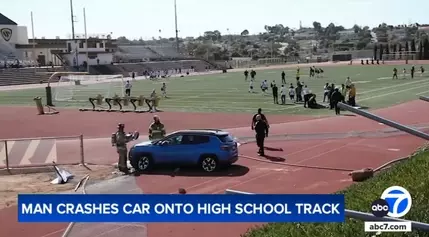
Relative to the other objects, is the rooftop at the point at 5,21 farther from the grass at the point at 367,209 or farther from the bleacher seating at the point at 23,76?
the grass at the point at 367,209

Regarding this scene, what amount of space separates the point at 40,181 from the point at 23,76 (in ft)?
225

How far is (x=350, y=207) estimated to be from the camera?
8.39m

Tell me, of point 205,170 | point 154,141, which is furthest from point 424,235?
point 154,141

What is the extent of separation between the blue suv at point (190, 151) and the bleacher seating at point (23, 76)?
63372 millimetres

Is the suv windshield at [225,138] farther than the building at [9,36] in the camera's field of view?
No

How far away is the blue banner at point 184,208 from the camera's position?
17.8 feet

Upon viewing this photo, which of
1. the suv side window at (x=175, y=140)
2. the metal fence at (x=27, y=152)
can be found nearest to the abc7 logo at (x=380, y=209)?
the suv side window at (x=175, y=140)

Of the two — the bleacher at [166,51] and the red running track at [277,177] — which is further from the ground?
the bleacher at [166,51]

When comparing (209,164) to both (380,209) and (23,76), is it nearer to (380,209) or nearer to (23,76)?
(380,209)

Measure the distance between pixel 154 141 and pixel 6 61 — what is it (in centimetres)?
8150

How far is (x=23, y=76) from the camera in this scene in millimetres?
82562

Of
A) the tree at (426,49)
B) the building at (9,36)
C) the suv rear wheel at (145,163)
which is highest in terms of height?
the building at (9,36)

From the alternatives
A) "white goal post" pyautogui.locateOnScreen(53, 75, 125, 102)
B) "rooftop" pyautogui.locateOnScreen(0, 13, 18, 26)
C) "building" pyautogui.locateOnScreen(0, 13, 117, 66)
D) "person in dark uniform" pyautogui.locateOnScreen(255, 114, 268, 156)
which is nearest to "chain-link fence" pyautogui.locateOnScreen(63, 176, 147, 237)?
"person in dark uniform" pyautogui.locateOnScreen(255, 114, 268, 156)

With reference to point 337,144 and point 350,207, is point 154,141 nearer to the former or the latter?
point 337,144
